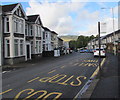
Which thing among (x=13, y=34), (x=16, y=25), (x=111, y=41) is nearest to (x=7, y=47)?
(x=13, y=34)

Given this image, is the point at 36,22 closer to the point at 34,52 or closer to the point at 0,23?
the point at 34,52

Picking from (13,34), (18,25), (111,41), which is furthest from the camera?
(111,41)

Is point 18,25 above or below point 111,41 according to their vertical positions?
above

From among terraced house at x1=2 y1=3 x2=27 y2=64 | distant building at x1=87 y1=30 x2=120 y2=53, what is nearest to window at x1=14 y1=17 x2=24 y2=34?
terraced house at x1=2 y1=3 x2=27 y2=64

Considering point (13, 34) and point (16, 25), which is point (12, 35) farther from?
point (16, 25)

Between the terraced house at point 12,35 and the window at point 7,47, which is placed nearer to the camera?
the terraced house at point 12,35

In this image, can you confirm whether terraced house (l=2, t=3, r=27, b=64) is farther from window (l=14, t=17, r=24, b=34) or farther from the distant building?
the distant building

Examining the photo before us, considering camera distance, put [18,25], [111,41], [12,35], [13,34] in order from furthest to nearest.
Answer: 1. [111,41]
2. [18,25]
3. [13,34]
4. [12,35]

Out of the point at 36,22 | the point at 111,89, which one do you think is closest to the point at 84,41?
the point at 36,22

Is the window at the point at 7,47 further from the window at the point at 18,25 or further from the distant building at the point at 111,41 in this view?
the distant building at the point at 111,41

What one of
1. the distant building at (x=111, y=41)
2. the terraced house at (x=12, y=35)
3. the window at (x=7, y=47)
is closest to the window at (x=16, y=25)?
the terraced house at (x=12, y=35)

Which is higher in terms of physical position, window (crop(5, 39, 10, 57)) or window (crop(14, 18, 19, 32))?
window (crop(14, 18, 19, 32))

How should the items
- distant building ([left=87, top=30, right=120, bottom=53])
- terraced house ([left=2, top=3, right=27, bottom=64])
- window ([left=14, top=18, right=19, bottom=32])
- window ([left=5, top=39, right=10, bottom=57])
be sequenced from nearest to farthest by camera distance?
1. terraced house ([left=2, top=3, right=27, bottom=64])
2. window ([left=5, top=39, right=10, bottom=57])
3. window ([left=14, top=18, right=19, bottom=32])
4. distant building ([left=87, top=30, right=120, bottom=53])

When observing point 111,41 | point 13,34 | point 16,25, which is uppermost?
point 16,25
